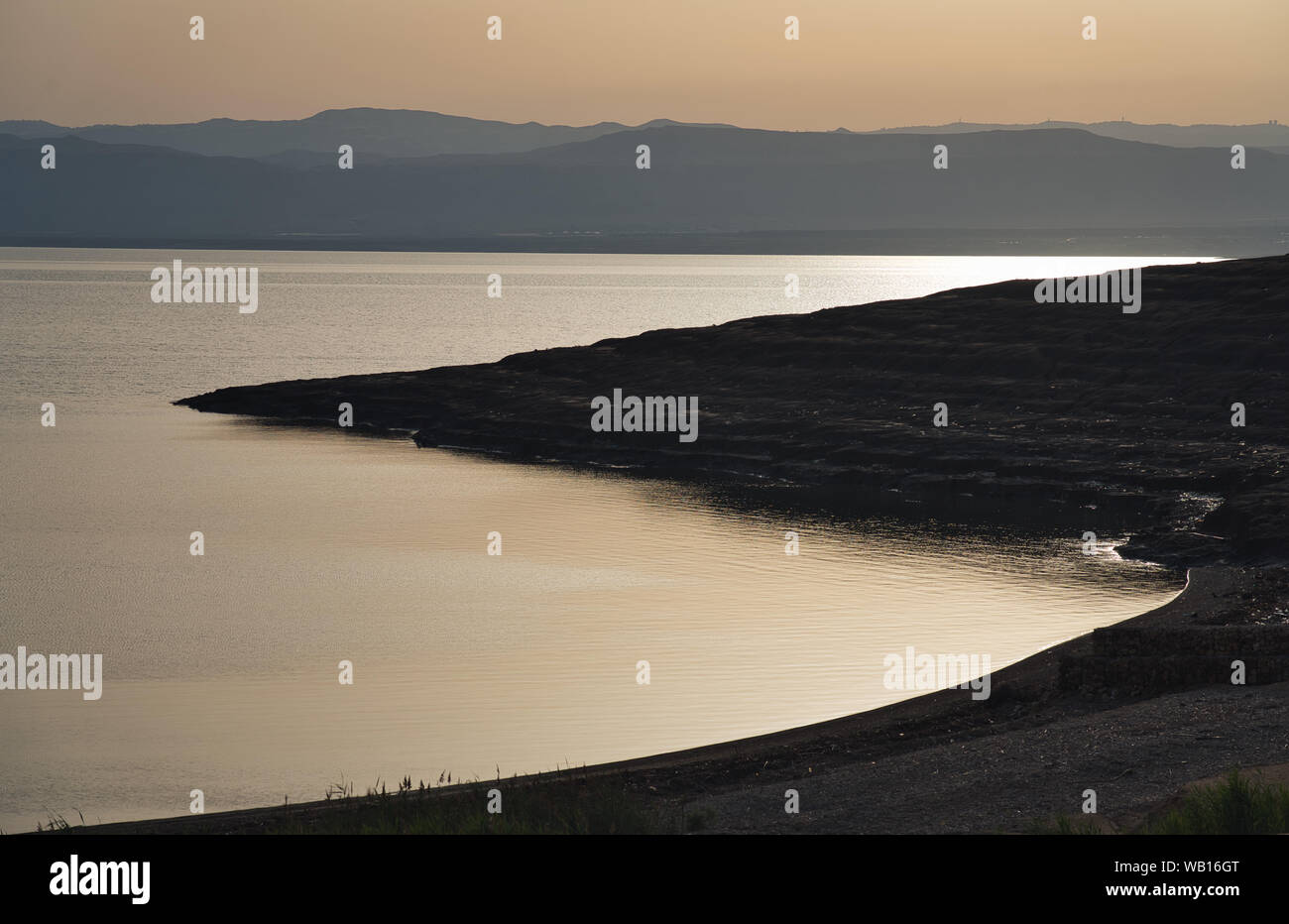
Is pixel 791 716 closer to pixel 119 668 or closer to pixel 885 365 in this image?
pixel 119 668

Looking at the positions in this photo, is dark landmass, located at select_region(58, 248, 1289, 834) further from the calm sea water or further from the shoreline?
the calm sea water

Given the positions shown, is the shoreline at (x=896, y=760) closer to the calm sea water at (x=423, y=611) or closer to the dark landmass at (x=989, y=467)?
the dark landmass at (x=989, y=467)

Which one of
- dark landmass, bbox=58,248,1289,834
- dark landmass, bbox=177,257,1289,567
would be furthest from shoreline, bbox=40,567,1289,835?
dark landmass, bbox=177,257,1289,567

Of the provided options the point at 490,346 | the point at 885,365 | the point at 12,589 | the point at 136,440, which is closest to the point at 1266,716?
the point at 12,589

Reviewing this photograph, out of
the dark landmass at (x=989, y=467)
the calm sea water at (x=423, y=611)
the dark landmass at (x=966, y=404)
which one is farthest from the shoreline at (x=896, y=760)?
the dark landmass at (x=966, y=404)

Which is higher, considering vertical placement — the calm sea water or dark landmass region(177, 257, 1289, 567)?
dark landmass region(177, 257, 1289, 567)

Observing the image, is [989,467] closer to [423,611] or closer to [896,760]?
[423,611]

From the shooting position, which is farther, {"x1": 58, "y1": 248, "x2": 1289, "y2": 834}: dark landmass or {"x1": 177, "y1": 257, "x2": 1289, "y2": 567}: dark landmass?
{"x1": 177, "y1": 257, "x2": 1289, "y2": 567}: dark landmass
